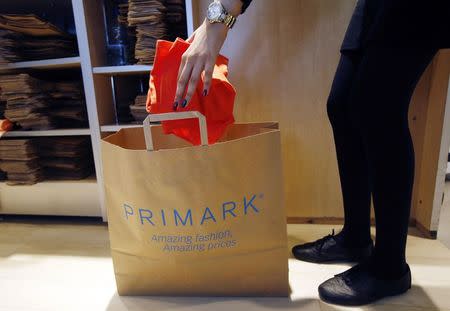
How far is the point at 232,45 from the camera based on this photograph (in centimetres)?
97

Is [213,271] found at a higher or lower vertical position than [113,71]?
lower

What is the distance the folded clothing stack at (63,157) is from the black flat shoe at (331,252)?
834 millimetres

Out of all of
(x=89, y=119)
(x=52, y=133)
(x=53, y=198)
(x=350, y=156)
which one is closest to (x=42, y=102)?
(x=52, y=133)

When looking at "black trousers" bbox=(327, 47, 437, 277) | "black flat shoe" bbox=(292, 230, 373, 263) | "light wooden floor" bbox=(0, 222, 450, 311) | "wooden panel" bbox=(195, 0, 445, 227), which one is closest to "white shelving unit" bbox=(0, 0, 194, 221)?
"light wooden floor" bbox=(0, 222, 450, 311)

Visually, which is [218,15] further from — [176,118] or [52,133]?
[52,133]

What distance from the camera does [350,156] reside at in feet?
2.44

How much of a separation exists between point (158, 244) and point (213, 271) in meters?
0.13

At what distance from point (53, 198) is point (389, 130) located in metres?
1.09

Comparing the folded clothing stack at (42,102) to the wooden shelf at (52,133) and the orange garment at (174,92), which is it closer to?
the wooden shelf at (52,133)

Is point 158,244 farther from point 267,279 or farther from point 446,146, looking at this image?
point 446,146

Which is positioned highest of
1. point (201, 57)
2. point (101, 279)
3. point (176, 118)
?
point (201, 57)

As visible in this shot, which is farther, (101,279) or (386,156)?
(101,279)

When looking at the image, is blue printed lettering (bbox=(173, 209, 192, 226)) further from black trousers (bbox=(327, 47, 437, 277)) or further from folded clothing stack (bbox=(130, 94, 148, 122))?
folded clothing stack (bbox=(130, 94, 148, 122))

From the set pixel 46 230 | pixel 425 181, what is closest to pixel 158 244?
pixel 46 230
